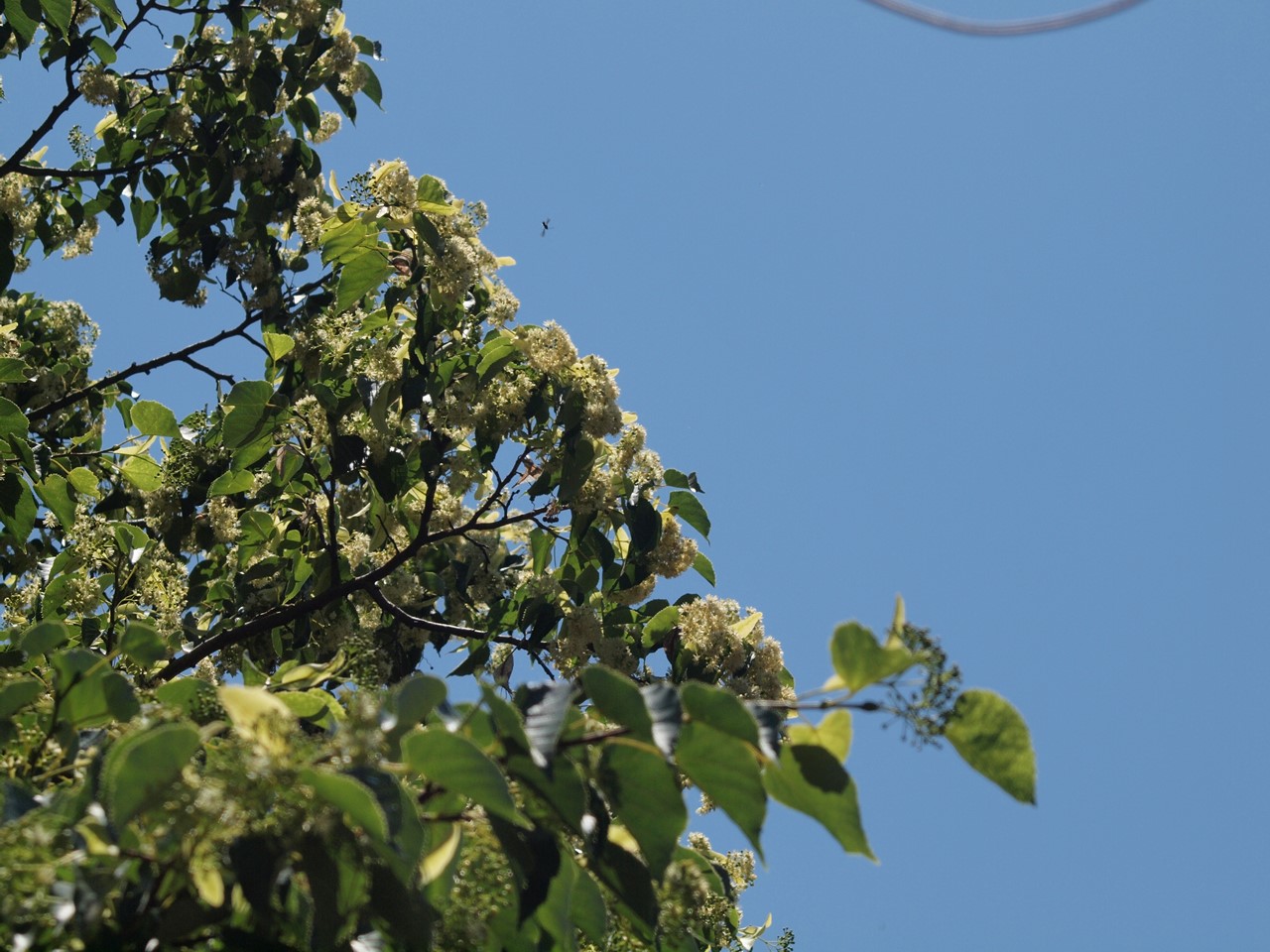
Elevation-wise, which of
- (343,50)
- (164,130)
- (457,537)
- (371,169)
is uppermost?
(343,50)

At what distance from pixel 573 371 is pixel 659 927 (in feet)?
7.31

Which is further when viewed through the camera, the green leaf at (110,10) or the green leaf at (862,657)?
the green leaf at (110,10)

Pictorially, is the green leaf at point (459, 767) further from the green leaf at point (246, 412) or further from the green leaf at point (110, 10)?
the green leaf at point (110, 10)

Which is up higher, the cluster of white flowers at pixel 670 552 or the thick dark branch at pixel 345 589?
the cluster of white flowers at pixel 670 552

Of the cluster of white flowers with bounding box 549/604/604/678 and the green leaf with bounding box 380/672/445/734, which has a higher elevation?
the cluster of white flowers with bounding box 549/604/604/678

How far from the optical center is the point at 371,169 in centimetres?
404

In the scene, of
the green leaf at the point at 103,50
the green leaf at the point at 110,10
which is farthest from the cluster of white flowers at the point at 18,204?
the green leaf at the point at 110,10

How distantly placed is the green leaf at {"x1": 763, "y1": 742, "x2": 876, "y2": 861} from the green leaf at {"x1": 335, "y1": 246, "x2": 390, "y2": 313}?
2638 mm

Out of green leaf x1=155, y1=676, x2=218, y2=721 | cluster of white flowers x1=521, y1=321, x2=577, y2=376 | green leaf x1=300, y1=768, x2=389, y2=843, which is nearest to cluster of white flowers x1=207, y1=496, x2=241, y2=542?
cluster of white flowers x1=521, y1=321, x2=577, y2=376

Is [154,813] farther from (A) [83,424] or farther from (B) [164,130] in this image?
(A) [83,424]

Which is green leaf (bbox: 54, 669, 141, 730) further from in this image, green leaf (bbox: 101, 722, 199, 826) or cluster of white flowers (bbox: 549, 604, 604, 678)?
cluster of white flowers (bbox: 549, 604, 604, 678)

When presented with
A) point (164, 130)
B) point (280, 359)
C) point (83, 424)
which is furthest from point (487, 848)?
point (83, 424)

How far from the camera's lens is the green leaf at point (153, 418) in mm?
4363

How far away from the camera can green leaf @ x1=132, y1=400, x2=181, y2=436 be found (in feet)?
14.3
